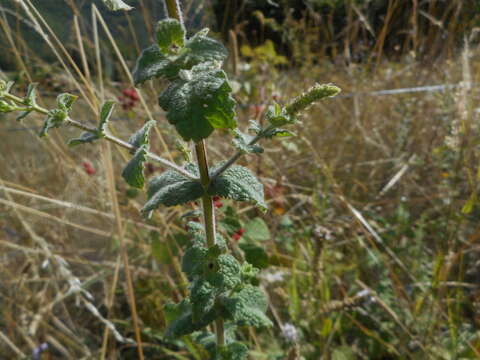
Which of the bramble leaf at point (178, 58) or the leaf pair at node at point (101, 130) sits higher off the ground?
the bramble leaf at point (178, 58)

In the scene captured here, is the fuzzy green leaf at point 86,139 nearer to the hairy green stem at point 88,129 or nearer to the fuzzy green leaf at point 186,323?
the hairy green stem at point 88,129

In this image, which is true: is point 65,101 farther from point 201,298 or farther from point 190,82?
point 201,298

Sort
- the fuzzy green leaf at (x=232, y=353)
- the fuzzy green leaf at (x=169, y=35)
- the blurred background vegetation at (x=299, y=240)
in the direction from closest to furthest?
the fuzzy green leaf at (x=169, y=35)
the fuzzy green leaf at (x=232, y=353)
the blurred background vegetation at (x=299, y=240)

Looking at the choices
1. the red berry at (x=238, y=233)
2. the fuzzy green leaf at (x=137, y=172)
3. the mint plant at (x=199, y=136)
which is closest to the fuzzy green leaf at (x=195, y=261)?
the mint plant at (x=199, y=136)

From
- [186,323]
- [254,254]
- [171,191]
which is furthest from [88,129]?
[254,254]

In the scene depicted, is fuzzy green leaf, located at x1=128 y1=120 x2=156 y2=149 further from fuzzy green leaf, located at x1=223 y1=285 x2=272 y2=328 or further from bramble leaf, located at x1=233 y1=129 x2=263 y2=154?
fuzzy green leaf, located at x1=223 y1=285 x2=272 y2=328

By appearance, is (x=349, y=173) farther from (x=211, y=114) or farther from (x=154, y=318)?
(x=211, y=114)

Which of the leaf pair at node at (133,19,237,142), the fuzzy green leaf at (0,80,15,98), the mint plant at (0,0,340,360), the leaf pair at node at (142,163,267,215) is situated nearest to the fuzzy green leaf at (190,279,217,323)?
the mint plant at (0,0,340,360)
